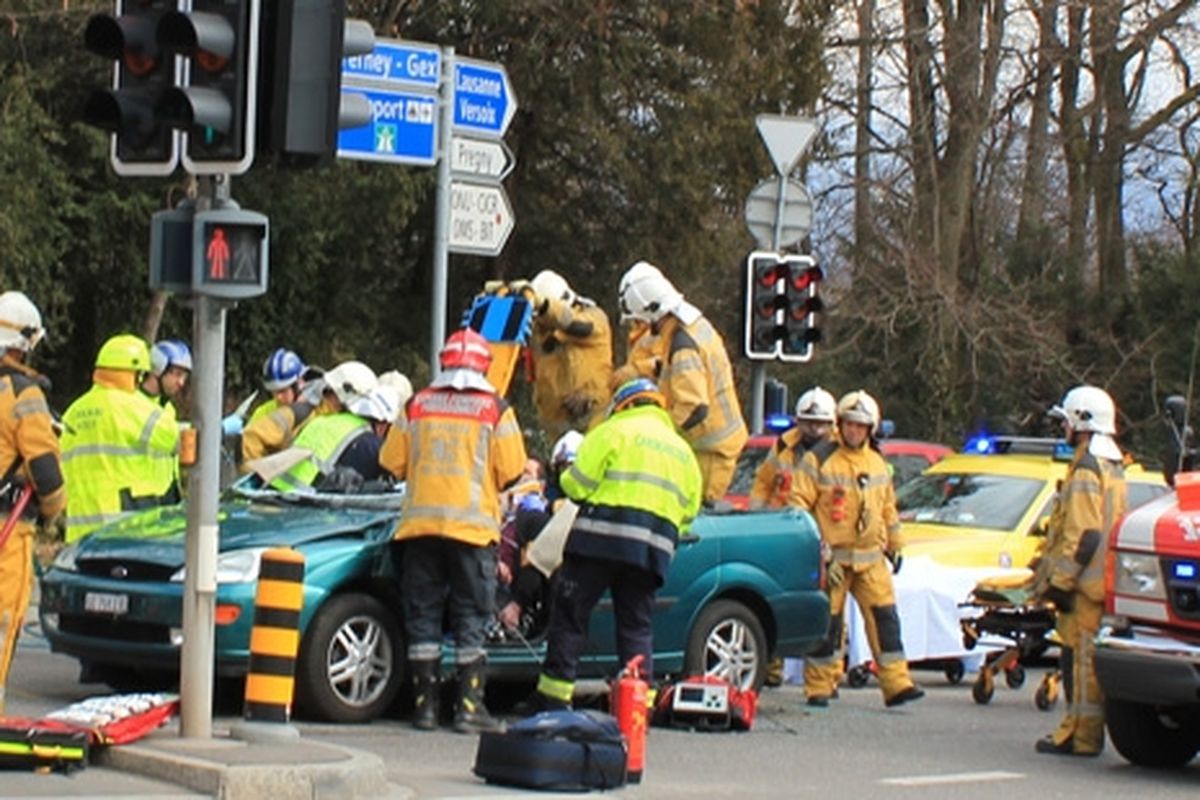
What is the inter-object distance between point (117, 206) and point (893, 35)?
533 inches

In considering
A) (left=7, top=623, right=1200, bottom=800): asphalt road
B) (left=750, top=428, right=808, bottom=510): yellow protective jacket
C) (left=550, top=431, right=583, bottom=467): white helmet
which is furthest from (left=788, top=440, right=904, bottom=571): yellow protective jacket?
(left=550, top=431, right=583, bottom=467): white helmet

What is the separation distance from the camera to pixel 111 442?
13938 mm

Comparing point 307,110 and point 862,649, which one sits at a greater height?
point 307,110

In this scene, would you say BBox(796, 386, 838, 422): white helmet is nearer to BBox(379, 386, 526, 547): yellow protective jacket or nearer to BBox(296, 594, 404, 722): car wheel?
BBox(379, 386, 526, 547): yellow protective jacket

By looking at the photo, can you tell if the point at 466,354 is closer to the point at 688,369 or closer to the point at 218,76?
the point at 688,369

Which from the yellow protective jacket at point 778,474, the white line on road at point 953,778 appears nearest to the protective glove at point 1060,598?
the white line on road at point 953,778

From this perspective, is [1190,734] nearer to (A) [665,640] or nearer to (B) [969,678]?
(A) [665,640]

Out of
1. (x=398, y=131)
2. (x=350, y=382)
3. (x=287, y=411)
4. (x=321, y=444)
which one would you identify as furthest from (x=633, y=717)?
(x=287, y=411)

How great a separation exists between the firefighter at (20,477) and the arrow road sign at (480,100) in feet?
13.8

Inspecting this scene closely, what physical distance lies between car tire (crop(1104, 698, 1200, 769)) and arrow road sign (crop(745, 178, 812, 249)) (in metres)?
6.81

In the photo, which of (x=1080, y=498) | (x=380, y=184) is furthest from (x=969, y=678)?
(x=380, y=184)

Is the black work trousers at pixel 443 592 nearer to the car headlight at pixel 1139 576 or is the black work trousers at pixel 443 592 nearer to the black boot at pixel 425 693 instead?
the black boot at pixel 425 693

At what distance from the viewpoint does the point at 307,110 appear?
31.8 ft

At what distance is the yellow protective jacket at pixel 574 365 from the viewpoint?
14703 mm
